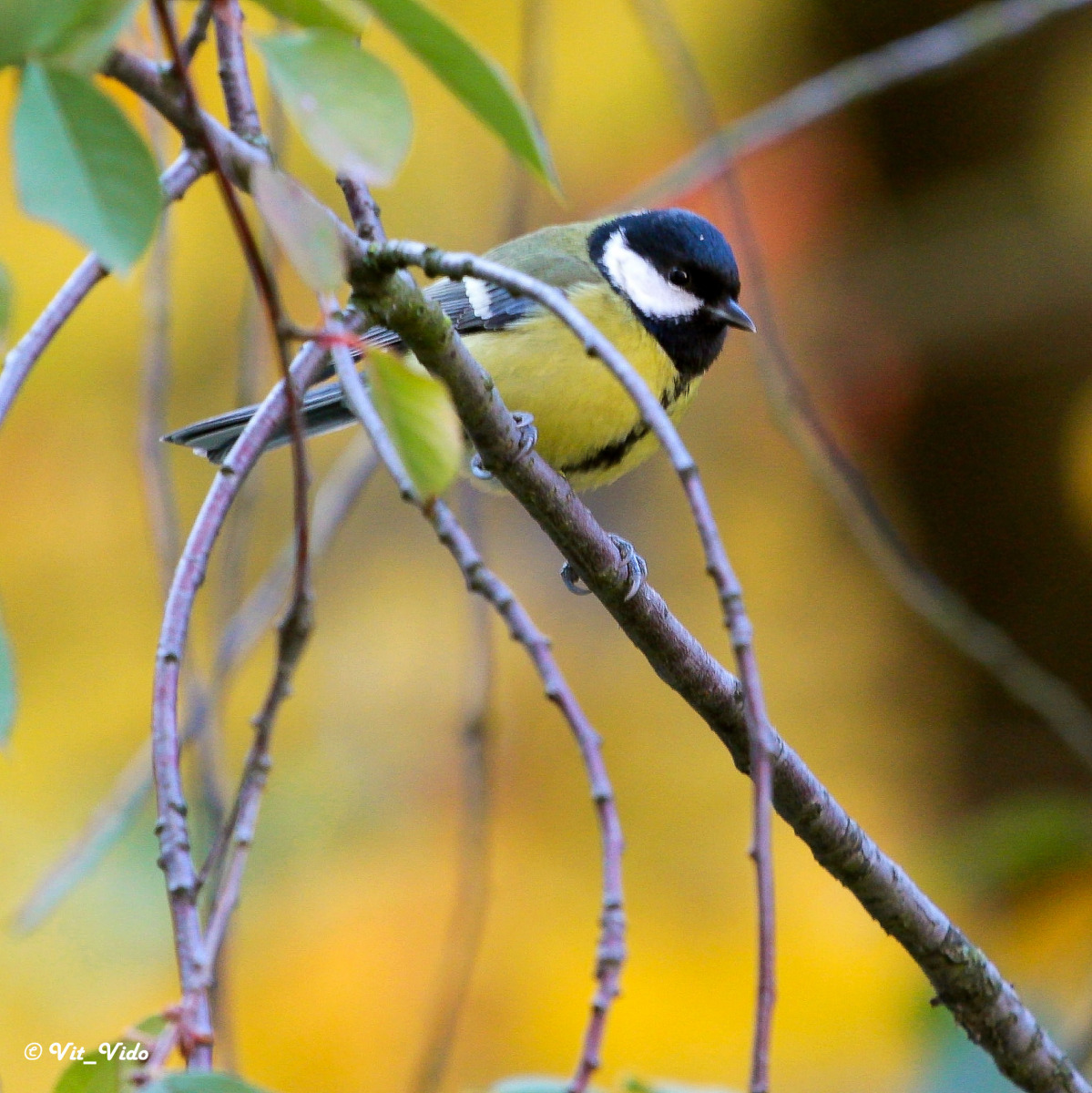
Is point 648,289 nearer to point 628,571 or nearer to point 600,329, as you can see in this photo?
point 600,329

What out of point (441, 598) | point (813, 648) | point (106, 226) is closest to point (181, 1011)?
point (106, 226)

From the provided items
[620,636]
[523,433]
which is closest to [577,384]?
[523,433]

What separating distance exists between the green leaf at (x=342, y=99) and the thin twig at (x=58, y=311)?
16 centimetres

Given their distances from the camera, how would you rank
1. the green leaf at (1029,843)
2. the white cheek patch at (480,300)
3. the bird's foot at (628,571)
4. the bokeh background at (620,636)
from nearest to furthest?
1. the bird's foot at (628,571)
2. the white cheek patch at (480,300)
3. the green leaf at (1029,843)
4. the bokeh background at (620,636)

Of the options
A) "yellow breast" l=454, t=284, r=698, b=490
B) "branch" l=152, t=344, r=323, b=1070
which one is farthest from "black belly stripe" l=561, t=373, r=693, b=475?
"branch" l=152, t=344, r=323, b=1070

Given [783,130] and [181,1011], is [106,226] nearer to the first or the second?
[181,1011]

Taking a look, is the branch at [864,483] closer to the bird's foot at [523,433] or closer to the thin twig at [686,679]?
the bird's foot at [523,433]

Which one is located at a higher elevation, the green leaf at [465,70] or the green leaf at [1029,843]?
the green leaf at [1029,843]

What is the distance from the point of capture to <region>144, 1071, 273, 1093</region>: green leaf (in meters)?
0.51

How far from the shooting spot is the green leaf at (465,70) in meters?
0.51

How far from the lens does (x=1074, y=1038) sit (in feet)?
5.14

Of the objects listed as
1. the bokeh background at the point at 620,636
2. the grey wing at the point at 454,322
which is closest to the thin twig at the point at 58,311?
the grey wing at the point at 454,322

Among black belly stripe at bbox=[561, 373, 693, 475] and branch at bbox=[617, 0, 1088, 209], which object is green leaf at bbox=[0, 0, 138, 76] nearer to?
black belly stripe at bbox=[561, 373, 693, 475]

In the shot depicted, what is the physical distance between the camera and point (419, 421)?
56 centimetres
